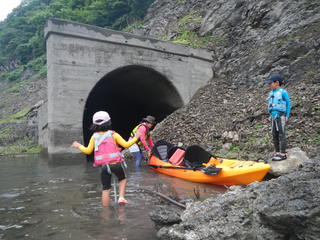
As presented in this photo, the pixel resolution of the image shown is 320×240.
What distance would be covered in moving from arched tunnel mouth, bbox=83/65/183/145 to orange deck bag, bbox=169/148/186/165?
5348mm

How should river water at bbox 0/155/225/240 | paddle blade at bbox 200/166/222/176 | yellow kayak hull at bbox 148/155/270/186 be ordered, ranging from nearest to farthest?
river water at bbox 0/155/225/240 < yellow kayak hull at bbox 148/155/270/186 < paddle blade at bbox 200/166/222/176

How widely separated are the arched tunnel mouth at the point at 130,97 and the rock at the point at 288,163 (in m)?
8.17

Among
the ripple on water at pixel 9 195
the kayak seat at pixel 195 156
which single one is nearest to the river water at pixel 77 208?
the ripple on water at pixel 9 195

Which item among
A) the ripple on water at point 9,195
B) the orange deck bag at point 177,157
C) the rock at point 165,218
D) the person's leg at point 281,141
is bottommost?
the ripple on water at point 9,195

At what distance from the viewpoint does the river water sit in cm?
317

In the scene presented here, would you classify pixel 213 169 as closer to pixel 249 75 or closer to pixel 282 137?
pixel 282 137

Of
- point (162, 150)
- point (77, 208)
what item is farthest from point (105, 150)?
point (162, 150)

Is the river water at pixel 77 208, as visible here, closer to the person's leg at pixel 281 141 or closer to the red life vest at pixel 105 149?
the red life vest at pixel 105 149

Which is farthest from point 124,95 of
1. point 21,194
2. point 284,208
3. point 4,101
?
point 4,101

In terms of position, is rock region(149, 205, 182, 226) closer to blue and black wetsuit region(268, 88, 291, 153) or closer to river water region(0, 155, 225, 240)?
river water region(0, 155, 225, 240)

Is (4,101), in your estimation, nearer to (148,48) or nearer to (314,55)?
(148,48)

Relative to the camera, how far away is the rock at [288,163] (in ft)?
17.0

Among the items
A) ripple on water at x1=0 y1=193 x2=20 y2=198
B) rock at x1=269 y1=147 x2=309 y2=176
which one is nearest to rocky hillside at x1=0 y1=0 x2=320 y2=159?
rock at x1=269 y1=147 x2=309 y2=176

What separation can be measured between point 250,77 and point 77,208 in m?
10.3
